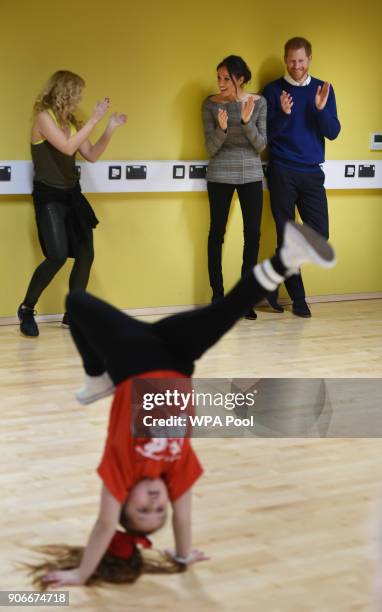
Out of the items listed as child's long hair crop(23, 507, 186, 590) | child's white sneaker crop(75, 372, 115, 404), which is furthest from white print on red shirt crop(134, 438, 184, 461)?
child's white sneaker crop(75, 372, 115, 404)

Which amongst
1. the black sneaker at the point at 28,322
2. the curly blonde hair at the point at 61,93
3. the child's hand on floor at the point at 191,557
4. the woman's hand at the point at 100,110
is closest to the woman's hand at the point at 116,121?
the woman's hand at the point at 100,110

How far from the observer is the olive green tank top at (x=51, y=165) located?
588 centimetres

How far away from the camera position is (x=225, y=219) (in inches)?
260

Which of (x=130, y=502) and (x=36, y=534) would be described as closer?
(x=130, y=502)

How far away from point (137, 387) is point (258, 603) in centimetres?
69

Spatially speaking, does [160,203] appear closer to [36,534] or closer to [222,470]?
[222,470]

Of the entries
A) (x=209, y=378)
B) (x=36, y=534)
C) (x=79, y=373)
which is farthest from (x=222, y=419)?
(x=36, y=534)

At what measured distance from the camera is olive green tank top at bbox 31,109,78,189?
5879 millimetres

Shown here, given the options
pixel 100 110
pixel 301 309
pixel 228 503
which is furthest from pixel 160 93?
pixel 228 503

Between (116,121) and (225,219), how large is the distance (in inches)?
42.1

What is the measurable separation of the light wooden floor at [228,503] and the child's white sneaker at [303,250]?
932mm

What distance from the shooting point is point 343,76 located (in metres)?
7.13

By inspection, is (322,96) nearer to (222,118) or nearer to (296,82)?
(296,82)

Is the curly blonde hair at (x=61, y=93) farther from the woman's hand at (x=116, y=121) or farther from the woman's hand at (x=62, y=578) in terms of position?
the woman's hand at (x=62, y=578)
